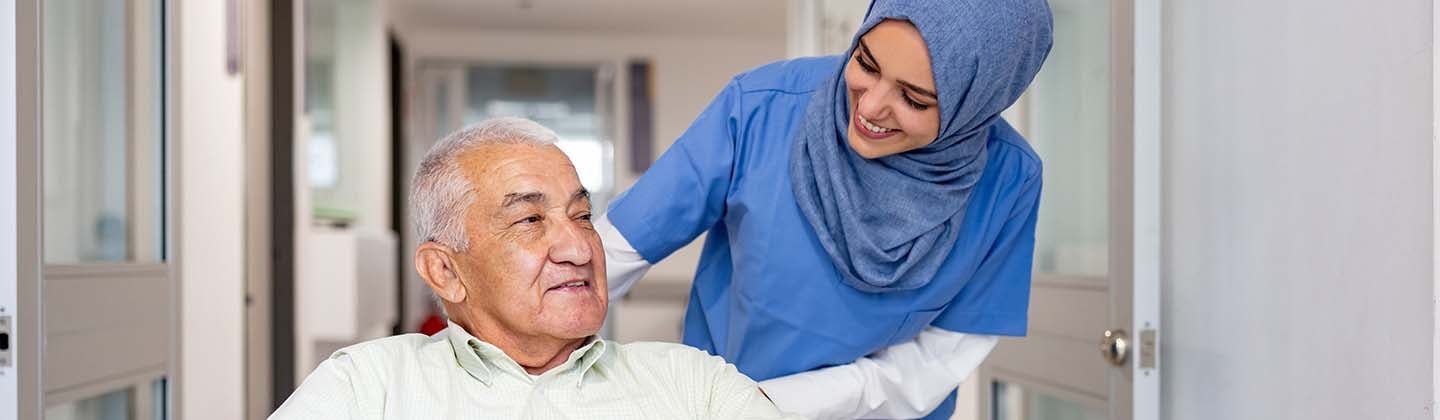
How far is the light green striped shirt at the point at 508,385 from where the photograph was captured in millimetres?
1385

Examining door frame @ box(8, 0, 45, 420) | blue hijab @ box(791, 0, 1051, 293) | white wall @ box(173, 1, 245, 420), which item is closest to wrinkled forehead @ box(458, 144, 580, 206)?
blue hijab @ box(791, 0, 1051, 293)

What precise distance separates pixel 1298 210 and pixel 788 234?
63 cm

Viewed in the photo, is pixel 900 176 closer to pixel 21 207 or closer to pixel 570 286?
pixel 570 286

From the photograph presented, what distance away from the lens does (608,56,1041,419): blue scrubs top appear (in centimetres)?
166

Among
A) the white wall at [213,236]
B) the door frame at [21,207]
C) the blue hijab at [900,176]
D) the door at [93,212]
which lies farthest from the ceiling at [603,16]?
the blue hijab at [900,176]

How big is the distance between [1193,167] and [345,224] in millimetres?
4326

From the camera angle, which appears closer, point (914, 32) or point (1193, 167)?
point (914, 32)

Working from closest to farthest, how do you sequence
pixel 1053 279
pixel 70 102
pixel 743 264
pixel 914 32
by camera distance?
pixel 914 32 → pixel 743 264 → pixel 70 102 → pixel 1053 279

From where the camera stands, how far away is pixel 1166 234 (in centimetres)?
202

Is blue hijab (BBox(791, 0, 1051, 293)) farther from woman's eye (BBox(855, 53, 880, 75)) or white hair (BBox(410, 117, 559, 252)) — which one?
white hair (BBox(410, 117, 559, 252))

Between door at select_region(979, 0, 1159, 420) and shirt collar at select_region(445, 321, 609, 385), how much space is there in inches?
33.6

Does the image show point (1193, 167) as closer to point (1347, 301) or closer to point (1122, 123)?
point (1122, 123)

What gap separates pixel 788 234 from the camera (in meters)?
1.66

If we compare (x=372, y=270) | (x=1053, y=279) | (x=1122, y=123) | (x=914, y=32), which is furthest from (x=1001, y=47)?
(x=372, y=270)
